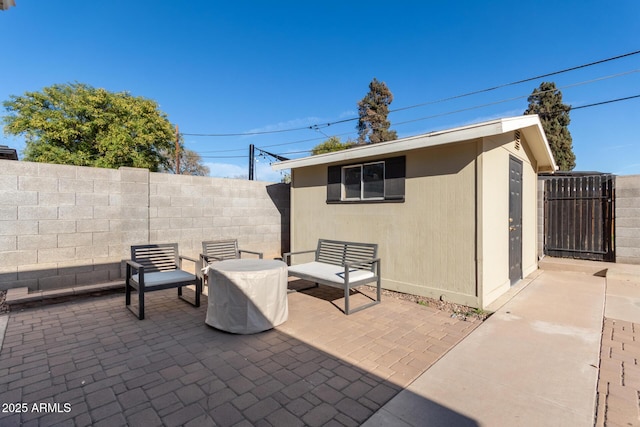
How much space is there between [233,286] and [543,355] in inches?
124

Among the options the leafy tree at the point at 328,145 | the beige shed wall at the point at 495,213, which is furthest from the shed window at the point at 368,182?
the leafy tree at the point at 328,145

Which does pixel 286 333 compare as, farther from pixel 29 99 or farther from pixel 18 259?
pixel 29 99

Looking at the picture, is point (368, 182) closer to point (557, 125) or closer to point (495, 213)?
point (495, 213)

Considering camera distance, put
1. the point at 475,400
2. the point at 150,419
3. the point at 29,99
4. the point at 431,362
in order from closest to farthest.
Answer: the point at 150,419
the point at 475,400
the point at 431,362
the point at 29,99

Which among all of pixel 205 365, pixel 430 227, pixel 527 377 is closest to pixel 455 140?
pixel 430 227

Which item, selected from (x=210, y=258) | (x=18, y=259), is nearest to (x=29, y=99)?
(x=18, y=259)

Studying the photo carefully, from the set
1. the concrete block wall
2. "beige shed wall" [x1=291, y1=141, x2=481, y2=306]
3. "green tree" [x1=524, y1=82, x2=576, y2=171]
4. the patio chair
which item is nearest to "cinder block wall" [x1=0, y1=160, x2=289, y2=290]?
the concrete block wall

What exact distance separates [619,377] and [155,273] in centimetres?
527

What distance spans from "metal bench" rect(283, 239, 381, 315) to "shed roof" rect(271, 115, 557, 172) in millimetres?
1594

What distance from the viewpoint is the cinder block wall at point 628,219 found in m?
6.01

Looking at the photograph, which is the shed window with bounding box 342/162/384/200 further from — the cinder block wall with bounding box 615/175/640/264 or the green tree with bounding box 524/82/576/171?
the green tree with bounding box 524/82/576/171

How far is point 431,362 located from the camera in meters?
2.62

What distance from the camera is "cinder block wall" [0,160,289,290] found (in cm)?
420

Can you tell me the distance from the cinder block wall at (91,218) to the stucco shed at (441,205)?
2300 millimetres
